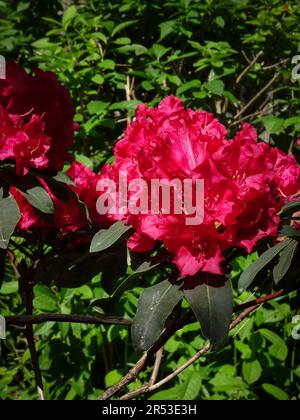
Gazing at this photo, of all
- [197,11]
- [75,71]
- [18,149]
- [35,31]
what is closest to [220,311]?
[18,149]

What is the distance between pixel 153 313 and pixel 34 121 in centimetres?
41

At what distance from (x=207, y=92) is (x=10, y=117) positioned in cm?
177

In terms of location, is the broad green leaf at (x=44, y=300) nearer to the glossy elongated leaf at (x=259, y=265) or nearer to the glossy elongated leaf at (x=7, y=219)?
the glossy elongated leaf at (x=7, y=219)

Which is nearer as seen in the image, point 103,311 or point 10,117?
point 10,117

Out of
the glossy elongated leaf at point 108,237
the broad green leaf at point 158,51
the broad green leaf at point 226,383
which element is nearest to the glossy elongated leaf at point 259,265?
the glossy elongated leaf at point 108,237

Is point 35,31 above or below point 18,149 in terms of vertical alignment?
below

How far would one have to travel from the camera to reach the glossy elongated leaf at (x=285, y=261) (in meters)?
0.94

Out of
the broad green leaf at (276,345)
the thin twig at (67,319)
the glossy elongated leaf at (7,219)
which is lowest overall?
the broad green leaf at (276,345)

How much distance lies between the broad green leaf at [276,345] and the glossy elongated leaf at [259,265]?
4.71ft

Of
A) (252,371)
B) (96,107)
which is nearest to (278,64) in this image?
(96,107)

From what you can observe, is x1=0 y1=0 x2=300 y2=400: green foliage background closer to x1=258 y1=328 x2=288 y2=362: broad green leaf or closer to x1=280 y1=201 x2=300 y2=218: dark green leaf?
x1=258 y1=328 x2=288 y2=362: broad green leaf

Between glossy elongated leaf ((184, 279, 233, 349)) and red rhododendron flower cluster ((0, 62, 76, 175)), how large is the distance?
1.24 ft
